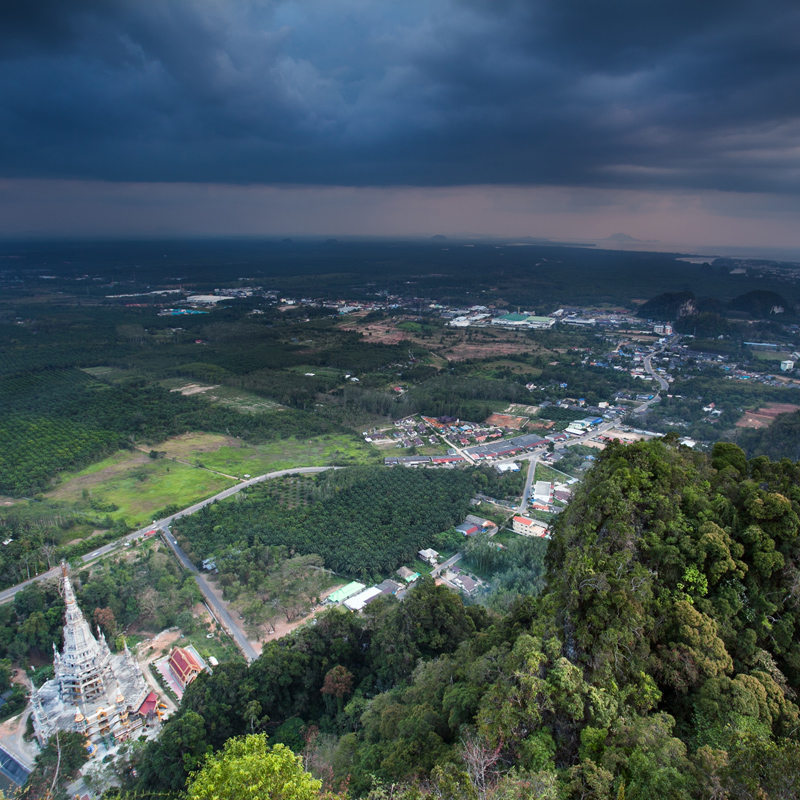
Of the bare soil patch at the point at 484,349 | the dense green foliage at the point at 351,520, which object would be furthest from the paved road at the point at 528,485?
the bare soil patch at the point at 484,349

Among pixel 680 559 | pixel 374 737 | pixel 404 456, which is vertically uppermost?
pixel 680 559

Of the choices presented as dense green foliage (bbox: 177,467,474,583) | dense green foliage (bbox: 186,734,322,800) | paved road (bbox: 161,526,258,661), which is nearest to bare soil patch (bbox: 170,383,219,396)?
dense green foliage (bbox: 177,467,474,583)

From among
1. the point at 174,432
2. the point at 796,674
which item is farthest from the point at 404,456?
the point at 796,674

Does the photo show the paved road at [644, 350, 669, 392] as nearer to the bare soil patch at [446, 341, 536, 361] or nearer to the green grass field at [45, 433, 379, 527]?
the bare soil patch at [446, 341, 536, 361]

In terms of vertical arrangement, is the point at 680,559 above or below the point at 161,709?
above

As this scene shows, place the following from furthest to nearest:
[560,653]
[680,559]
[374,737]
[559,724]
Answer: [374,737] < [680,559] < [560,653] < [559,724]

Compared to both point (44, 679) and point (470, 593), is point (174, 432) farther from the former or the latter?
point (470, 593)
